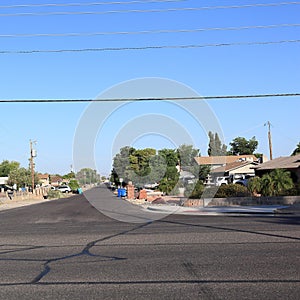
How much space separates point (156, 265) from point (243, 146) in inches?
5599

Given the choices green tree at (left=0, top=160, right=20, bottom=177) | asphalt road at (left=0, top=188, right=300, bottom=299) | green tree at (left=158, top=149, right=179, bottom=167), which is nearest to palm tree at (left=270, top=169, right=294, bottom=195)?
asphalt road at (left=0, top=188, right=300, bottom=299)

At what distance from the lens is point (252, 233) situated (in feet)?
52.2

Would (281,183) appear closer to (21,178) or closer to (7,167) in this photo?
(21,178)

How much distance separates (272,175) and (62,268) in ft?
84.1

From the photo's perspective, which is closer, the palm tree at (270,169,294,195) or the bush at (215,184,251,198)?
the palm tree at (270,169,294,195)

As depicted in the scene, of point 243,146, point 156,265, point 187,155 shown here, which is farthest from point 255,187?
point 243,146

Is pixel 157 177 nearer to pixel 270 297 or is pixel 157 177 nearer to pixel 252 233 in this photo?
pixel 252 233

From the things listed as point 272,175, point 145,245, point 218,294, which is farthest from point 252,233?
point 272,175

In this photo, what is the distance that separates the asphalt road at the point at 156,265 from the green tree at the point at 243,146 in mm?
134017

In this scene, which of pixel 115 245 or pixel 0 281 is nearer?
pixel 0 281

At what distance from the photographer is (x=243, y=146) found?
150125mm

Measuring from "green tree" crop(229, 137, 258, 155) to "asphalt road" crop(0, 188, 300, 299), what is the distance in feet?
440

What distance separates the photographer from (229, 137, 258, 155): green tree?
490ft

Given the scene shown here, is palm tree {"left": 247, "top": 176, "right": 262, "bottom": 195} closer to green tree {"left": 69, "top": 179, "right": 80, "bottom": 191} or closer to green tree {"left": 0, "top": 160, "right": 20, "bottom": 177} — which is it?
green tree {"left": 69, "top": 179, "right": 80, "bottom": 191}
